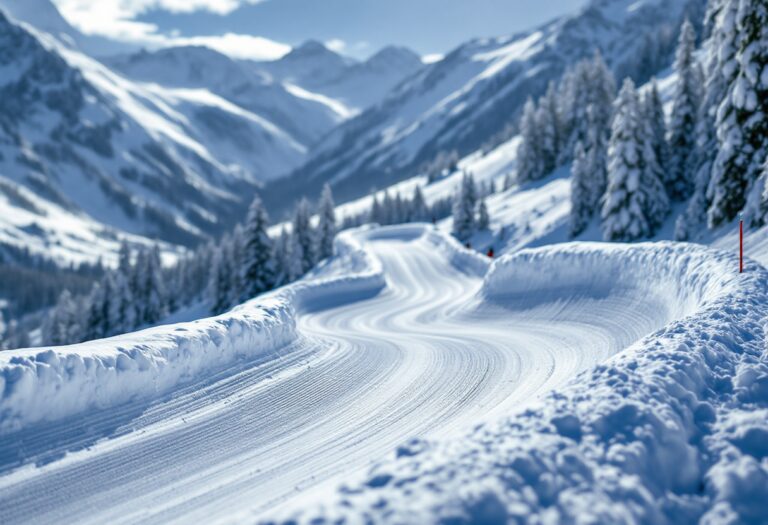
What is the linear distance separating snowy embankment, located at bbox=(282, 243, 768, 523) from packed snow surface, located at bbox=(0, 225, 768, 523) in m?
0.02

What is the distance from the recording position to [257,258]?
43.0 m

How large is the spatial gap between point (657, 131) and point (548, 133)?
3250 cm

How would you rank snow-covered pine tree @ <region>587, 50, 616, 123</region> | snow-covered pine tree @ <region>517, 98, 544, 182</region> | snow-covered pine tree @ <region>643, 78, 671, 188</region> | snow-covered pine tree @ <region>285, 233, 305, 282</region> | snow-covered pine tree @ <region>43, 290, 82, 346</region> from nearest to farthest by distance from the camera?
snow-covered pine tree @ <region>643, 78, 671, 188</region>
snow-covered pine tree @ <region>587, 50, 616, 123</region>
snow-covered pine tree @ <region>285, 233, 305, 282</region>
snow-covered pine tree @ <region>43, 290, 82, 346</region>
snow-covered pine tree @ <region>517, 98, 544, 182</region>

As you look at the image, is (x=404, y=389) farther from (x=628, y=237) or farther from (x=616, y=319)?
(x=628, y=237)

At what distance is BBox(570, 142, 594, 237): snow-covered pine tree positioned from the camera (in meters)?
40.3

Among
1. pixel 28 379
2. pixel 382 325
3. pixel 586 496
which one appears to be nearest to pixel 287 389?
pixel 28 379

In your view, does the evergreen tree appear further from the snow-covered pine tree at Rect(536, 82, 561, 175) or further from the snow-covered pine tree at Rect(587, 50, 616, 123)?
the snow-covered pine tree at Rect(536, 82, 561, 175)

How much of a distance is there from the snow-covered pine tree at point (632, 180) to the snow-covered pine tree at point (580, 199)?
755 cm

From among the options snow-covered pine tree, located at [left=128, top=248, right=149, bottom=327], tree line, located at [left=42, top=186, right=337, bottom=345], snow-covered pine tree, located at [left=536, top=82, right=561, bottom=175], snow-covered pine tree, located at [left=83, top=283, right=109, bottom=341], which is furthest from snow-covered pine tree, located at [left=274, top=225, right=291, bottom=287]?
snow-covered pine tree, located at [left=536, top=82, right=561, bottom=175]

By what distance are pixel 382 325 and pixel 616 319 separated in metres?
8.66

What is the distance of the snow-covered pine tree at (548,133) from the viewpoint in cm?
6644

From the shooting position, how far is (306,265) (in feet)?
173

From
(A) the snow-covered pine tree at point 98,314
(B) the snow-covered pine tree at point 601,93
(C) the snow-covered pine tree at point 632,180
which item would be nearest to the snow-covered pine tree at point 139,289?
(A) the snow-covered pine tree at point 98,314

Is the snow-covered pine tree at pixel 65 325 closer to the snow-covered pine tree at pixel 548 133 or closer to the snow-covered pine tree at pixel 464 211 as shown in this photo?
the snow-covered pine tree at pixel 464 211
